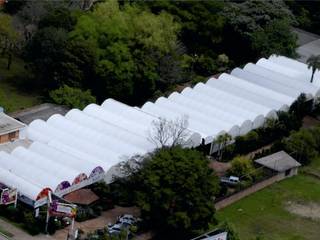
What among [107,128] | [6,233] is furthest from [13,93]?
[6,233]

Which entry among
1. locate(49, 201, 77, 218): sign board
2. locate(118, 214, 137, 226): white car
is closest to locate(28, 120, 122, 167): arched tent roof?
locate(118, 214, 137, 226): white car

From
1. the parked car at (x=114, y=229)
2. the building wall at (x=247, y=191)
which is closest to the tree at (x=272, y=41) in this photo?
the building wall at (x=247, y=191)

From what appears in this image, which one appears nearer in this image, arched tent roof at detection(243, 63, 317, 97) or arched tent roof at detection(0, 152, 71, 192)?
arched tent roof at detection(0, 152, 71, 192)

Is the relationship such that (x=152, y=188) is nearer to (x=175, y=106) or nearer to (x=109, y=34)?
(x=175, y=106)

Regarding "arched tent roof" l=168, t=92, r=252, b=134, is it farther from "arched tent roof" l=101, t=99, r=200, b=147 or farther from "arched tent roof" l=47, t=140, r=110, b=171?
"arched tent roof" l=47, t=140, r=110, b=171

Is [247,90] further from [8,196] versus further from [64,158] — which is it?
[8,196]

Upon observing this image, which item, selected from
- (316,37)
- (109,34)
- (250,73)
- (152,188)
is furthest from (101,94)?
(316,37)

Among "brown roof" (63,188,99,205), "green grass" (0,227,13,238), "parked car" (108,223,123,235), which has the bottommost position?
"green grass" (0,227,13,238)
